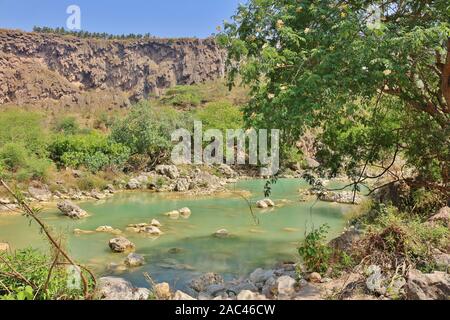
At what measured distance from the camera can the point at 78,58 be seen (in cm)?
5869

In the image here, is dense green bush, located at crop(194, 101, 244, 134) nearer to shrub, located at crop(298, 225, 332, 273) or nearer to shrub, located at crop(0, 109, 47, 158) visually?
shrub, located at crop(0, 109, 47, 158)

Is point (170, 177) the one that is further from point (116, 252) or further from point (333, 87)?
point (333, 87)

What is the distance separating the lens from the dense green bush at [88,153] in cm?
2220

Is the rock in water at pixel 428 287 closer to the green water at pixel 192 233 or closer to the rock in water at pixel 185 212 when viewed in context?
the green water at pixel 192 233

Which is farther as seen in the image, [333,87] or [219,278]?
[219,278]

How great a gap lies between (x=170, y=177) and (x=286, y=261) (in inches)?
614

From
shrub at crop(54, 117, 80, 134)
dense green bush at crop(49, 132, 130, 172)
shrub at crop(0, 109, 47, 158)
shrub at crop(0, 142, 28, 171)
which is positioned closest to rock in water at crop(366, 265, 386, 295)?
shrub at crop(0, 142, 28, 171)

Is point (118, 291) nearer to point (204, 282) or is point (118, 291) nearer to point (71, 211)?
point (204, 282)

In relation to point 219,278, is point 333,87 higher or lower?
higher

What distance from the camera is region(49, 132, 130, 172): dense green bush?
22.2 m

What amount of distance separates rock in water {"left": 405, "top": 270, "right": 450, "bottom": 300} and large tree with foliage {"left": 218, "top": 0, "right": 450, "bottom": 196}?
7.69 ft

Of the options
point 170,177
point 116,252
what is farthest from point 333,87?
point 170,177

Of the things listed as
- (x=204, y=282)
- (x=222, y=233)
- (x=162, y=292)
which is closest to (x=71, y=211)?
(x=222, y=233)
